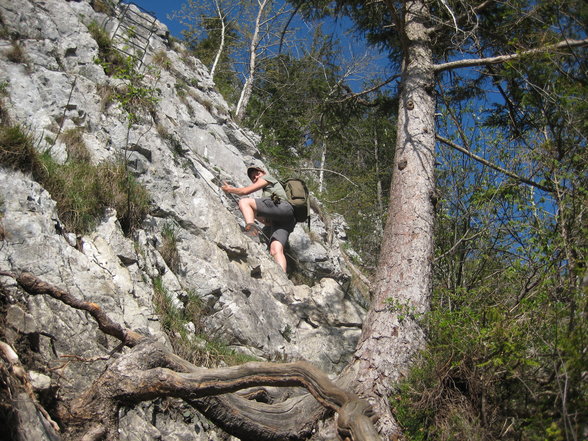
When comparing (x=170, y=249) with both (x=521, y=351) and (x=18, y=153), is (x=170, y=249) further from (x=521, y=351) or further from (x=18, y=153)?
(x=521, y=351)

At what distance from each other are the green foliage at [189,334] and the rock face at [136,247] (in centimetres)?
10

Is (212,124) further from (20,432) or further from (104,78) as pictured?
(20,432)

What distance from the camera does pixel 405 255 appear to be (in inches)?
199

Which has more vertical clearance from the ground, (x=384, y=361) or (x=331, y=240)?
(x=331, y=240)

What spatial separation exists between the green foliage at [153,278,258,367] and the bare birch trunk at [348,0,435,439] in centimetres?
173

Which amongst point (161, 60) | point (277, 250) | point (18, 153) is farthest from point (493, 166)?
point (161, 60)

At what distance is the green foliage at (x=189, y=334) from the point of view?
17.5ft

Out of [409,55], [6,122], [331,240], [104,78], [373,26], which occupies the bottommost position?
[6,122]

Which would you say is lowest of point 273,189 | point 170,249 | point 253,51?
point 170,249

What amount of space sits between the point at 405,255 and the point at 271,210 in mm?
3456

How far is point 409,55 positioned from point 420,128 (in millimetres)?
1257

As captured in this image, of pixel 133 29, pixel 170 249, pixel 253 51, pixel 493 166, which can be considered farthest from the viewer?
pixel 253 51

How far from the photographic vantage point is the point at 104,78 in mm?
8961

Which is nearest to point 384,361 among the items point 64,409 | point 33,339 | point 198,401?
point 198,401
